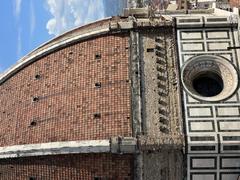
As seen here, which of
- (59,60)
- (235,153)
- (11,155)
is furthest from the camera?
(59,60)

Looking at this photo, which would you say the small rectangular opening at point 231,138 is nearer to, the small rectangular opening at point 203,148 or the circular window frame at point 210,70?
the small rectangular opening at point 203,148

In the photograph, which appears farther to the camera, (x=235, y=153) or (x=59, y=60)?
(x=59, y=60)

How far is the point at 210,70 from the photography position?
1603 centimetres

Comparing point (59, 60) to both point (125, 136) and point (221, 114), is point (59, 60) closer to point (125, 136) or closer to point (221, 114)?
point (125, 136)

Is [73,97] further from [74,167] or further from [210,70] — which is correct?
[210,70]

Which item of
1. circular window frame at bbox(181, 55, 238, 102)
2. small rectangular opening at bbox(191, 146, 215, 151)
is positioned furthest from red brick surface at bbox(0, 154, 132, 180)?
circular window frame at bbox(181, 55, 238, 102)

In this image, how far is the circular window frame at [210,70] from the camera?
15.5 m

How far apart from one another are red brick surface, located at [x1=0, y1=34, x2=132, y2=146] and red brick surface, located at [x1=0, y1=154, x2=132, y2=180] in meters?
0.57

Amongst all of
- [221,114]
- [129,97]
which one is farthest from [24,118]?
[221,114]

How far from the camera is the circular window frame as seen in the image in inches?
611

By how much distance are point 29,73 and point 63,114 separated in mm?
2635

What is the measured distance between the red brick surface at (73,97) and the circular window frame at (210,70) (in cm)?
183

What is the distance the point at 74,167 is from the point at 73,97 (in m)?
2.14

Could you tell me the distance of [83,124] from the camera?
49.3 feet
